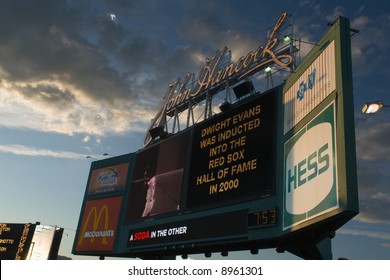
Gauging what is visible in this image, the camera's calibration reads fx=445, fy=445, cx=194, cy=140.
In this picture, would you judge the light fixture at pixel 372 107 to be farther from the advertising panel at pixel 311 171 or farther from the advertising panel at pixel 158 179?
the advertising panel at pixel 158 179

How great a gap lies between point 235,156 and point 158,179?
517 cm

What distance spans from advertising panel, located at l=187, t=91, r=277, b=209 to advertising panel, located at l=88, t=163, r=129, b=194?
6.43 m

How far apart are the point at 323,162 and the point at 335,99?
1778 millimetres

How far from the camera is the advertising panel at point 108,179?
24.1 m

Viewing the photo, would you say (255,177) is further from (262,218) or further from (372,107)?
(372,107)

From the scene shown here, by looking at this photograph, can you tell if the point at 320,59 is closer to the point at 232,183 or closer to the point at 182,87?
the point at 232,183

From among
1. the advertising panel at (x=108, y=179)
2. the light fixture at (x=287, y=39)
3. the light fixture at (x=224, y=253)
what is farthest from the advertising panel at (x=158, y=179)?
the light fixture at (x=287, y=39)

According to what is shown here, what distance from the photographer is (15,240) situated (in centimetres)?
3731

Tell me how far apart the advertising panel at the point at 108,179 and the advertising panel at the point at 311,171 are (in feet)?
38.9

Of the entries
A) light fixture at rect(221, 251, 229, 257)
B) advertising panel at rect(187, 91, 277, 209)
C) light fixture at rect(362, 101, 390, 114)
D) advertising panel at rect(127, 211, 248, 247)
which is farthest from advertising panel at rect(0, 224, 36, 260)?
light fixture at rect(362, 101, 390, 114)

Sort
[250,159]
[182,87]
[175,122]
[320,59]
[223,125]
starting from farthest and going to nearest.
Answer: [182,87], [175,122], [223,125], [250,159], [320,59]

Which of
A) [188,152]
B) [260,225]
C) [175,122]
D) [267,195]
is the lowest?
[260,225]

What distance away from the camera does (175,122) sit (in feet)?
76.9
